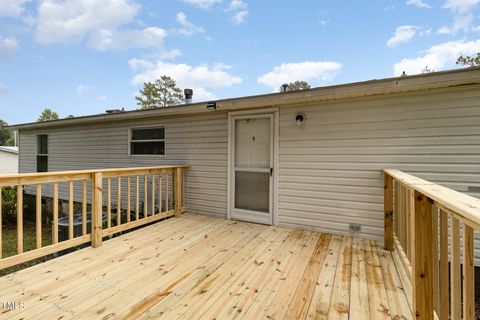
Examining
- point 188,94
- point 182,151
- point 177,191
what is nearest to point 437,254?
point 177,191

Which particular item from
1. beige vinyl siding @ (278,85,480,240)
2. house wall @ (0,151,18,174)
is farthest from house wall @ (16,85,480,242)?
house wall @ (0,151,18,174)

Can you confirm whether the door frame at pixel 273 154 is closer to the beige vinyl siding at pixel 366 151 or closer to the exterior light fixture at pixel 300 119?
the beige vinyl siding at pixel 366 151

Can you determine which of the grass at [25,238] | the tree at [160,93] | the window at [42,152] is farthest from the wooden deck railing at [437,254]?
the tree at [160,93]

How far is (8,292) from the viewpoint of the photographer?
2021 mm

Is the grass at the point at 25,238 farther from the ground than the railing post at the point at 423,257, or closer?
closer

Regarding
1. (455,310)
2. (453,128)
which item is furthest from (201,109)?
(455,310)

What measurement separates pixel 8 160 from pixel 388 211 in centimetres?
1950

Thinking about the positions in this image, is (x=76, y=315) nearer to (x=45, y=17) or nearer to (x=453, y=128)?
(x=453, y=128)

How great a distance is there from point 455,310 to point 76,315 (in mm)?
2406

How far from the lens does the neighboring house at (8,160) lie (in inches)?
542

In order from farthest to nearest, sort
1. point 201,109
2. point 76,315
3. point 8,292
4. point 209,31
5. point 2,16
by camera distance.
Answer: point 209,31 < point 2,16 < point 201,109 < point 8,292 < point 76,315

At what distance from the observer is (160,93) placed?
20.0m

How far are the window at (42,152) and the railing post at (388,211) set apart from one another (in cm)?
957

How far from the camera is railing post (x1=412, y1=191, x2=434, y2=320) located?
1.38 metres
